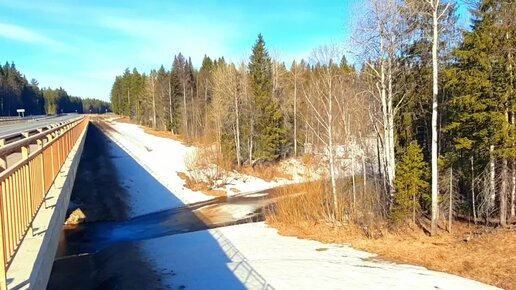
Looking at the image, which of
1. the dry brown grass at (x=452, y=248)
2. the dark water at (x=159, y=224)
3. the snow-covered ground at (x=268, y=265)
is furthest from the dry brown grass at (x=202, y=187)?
the dry brown grass at (x=452, y=248)

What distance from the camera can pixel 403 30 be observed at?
2339 centimetres

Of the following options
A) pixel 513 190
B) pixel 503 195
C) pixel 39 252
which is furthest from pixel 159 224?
pixel 39 252

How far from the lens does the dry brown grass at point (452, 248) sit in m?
14.6

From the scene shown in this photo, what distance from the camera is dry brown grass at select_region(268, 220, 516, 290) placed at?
14.6 metres

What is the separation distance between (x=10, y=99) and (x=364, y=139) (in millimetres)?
109239

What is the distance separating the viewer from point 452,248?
17172 mm

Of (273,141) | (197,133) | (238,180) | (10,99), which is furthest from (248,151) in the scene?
(10,99)

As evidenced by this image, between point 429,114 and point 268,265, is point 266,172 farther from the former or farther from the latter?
point 268,265

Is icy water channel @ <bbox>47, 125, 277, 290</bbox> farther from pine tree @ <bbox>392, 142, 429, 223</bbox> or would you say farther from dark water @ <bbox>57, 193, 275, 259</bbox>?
pine tree @ <bbox>392, 142, 429, 223</bbox>

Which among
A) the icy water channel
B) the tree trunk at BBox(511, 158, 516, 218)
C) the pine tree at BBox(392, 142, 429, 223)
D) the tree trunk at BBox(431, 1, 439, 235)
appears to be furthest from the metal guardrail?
the tree trunk at BBox(511, 158, 516, 218)

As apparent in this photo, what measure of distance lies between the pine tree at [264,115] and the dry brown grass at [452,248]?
27586 mm

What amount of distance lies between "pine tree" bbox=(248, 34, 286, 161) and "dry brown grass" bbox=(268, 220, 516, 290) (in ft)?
90.5

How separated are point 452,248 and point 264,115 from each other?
1357 inches

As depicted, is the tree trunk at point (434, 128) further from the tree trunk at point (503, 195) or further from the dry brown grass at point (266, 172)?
the dry brown grass at point (266, 172)
